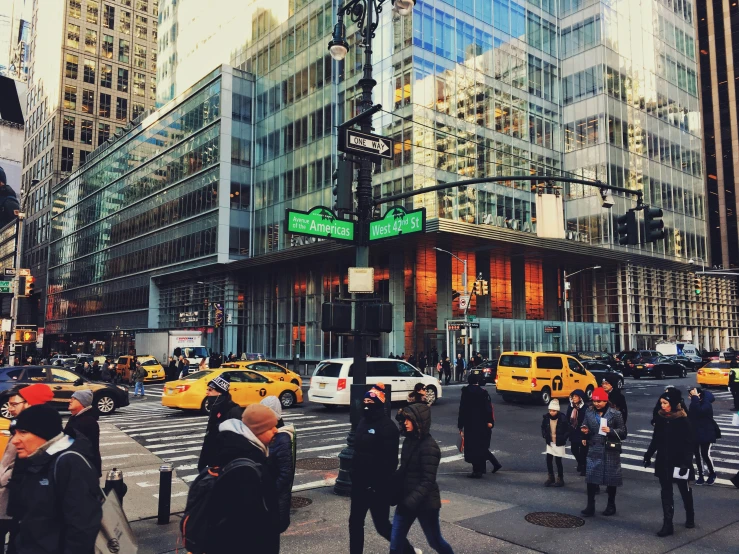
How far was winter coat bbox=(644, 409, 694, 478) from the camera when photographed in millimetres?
7434

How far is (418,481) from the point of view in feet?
18.5

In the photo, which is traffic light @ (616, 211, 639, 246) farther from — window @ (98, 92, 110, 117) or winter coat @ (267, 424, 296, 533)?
window @ (98, 92, 110, 117)

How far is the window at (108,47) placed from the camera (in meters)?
109

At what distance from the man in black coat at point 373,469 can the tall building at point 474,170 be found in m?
33.9

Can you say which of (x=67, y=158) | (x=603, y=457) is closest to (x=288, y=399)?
(x=603, y=457)


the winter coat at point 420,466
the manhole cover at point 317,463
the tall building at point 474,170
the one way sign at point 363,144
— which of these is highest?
the tall building at point 474,170

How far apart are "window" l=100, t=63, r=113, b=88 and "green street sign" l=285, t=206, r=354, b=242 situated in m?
114

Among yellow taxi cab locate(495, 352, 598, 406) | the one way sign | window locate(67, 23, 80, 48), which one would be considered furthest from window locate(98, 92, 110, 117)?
the one way sign

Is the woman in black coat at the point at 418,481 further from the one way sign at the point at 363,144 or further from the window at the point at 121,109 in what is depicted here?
the window at the point at 121,109

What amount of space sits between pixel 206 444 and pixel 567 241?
43.6 metres

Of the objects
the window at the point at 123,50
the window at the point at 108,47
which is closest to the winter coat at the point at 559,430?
the window at the point at 123,50

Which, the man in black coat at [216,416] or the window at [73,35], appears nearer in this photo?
the man in black coat at [216,416]

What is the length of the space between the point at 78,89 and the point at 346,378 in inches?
4179

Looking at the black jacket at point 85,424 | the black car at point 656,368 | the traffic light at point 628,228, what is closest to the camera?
the black jacket at point 85,424
